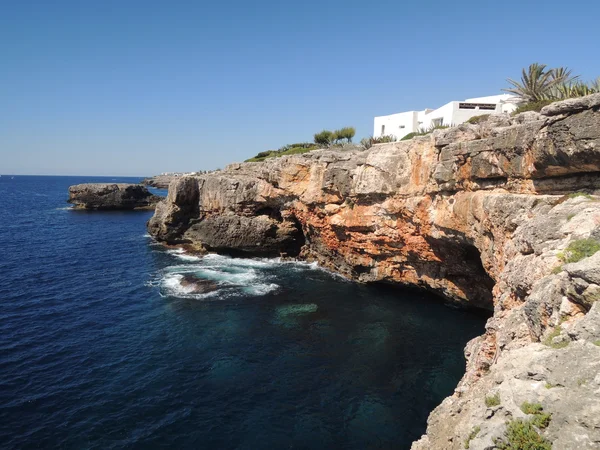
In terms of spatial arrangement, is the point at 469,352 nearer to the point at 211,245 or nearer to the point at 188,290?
the point at 188,290

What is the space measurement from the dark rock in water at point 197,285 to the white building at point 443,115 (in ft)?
131

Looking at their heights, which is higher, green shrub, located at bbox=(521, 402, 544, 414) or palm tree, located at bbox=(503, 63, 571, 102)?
palm tree, located at bbox=(503, 63, 571, 102)

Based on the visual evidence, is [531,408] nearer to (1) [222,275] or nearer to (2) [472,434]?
(2) [472,434]

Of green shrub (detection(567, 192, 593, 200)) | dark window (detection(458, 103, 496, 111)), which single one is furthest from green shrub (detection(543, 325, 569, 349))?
dark window (detection(458, 103, 496, 111))

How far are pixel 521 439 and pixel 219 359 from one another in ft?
62.4

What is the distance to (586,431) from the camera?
6.63 metres

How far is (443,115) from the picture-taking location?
56781 millimetres

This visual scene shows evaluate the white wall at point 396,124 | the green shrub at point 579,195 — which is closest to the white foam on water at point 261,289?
the green shrub at point 579,195

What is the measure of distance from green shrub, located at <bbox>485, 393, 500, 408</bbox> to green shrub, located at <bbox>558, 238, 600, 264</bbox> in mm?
5034

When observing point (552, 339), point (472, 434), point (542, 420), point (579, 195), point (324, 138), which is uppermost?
point (324, 138)

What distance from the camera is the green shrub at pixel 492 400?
8.23m

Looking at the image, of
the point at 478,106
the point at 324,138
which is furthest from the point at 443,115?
the point at 324,138

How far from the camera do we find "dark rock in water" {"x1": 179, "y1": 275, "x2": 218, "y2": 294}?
117 ft

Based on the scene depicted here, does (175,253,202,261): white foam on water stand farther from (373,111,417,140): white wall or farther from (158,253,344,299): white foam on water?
(373,111,417,140): white wall
